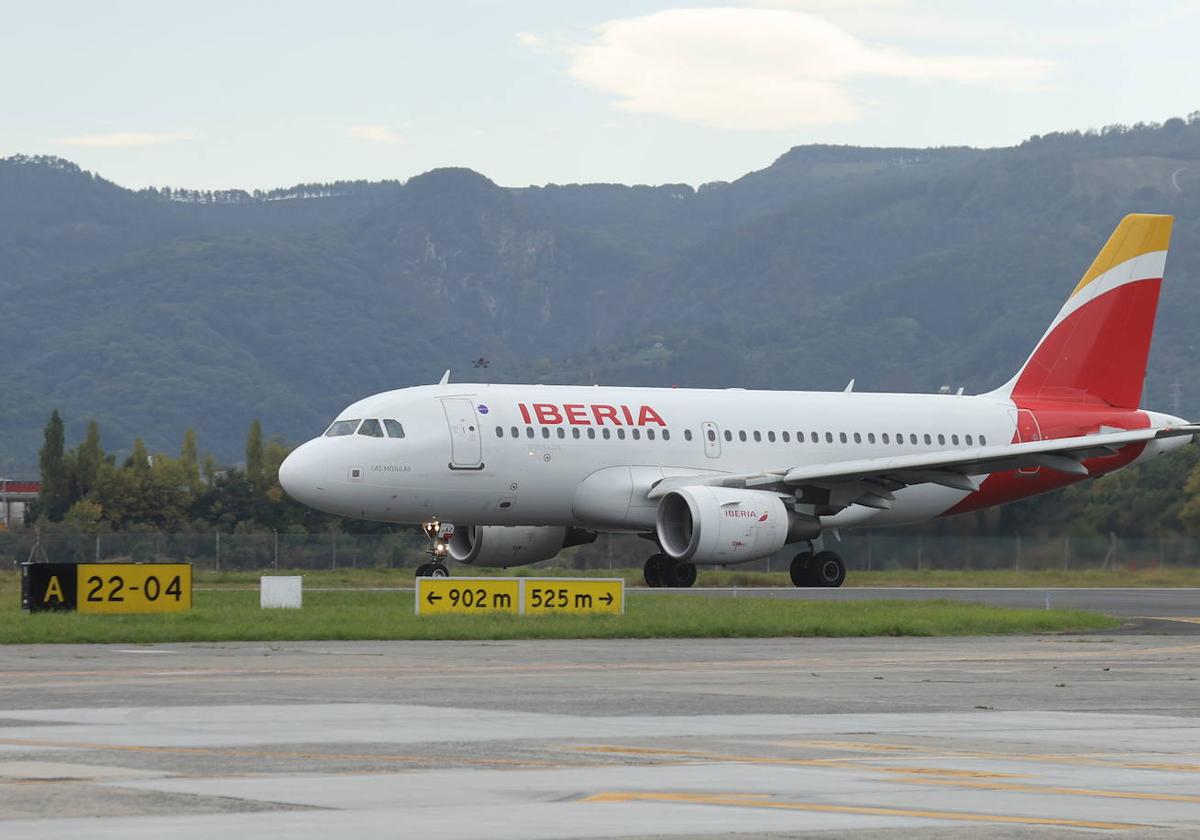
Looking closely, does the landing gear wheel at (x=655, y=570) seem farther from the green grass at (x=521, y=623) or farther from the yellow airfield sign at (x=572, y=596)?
the yellow airfield sign at (x=572, y=596)

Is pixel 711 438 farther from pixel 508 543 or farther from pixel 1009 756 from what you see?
pixel 1009 756

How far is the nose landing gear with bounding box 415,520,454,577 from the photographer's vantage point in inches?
1604

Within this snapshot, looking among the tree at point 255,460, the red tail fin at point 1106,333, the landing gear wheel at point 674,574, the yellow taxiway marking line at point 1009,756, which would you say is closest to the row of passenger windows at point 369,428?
the landing gear wheel at point 674,574

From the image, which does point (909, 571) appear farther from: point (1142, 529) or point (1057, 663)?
point (1057, 663)

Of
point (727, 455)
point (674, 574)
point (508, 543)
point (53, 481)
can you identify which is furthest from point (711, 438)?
point (53, 481)

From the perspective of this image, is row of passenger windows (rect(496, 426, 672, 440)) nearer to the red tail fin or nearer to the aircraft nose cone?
the aircraft nose cone

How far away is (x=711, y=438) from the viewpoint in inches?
1781

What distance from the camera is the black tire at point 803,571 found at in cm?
4547

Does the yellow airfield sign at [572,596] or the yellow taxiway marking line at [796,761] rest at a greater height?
the yellow airfield sign at [572,596]

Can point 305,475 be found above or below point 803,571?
above

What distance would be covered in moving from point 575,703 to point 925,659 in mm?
7415

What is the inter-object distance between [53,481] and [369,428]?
154 ft

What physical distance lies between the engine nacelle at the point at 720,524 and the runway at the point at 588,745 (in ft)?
54.1

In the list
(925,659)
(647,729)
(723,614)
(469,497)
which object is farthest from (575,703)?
(469,497)
